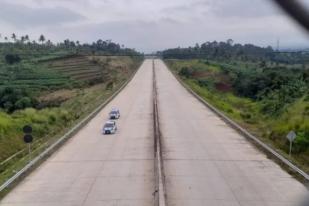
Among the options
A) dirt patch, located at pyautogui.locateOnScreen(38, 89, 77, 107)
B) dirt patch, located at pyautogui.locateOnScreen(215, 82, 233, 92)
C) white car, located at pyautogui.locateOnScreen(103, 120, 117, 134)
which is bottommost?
dirt patch, located at pyautogui.locateOnScreen(215, 82, 233, 92)

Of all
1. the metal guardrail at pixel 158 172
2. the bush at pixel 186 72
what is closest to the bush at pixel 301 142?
the metal guardrail at pixel 158 172

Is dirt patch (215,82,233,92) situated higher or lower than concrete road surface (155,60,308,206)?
lower

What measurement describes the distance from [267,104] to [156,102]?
435 inches

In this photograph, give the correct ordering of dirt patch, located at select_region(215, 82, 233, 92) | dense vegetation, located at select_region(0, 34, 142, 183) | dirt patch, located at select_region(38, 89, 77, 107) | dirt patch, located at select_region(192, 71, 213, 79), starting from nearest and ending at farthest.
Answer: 1. dense vegetation, located at select_region(0, 34, 142, 183)
2. dirt patch, located at select_region(38, 89, 77, 107)
3. dirt patch, located at select_region(215, 82, 233, 92)
4. dirt patch, located at select_region(192, 71, 213, 79)

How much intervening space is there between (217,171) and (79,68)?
86065 mm

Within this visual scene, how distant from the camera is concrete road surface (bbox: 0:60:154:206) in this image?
1839 cm

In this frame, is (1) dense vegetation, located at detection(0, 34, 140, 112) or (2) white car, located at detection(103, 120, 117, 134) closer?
(2) white car, located at detection(103, 120, 117, 134)

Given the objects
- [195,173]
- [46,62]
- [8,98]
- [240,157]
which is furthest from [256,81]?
[46,62]

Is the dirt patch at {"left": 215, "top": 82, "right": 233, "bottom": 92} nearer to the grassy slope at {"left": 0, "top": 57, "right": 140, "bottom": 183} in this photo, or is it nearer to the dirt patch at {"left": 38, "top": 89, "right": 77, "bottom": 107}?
the dirt patch at {"left": 38, "top": 89, "right": 77, "bottom": 107}

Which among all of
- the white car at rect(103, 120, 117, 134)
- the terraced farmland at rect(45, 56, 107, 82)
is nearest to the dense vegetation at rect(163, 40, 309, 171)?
the white car at rect(103, 120, 117, 134)

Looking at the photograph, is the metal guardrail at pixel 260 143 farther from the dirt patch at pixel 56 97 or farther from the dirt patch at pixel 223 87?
the dirt patch at pixel 223 87

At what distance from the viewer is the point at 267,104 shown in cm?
4784

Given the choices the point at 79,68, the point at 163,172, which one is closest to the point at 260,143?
the point at 163,172

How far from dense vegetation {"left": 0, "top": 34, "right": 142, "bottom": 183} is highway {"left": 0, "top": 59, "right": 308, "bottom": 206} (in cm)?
209
